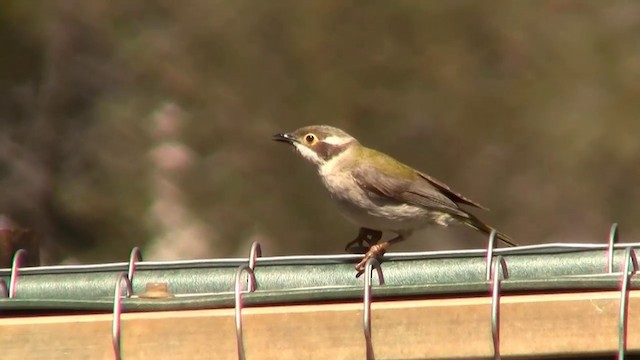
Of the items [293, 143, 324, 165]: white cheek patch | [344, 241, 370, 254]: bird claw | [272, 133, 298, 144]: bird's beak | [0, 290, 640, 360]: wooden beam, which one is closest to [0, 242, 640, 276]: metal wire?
[0, 290, 640, 360]: wooden beam

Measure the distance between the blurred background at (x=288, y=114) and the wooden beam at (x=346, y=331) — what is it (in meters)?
9.59

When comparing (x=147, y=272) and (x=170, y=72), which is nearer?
(x=147, y=272)

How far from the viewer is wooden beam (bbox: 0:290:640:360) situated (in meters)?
2.47

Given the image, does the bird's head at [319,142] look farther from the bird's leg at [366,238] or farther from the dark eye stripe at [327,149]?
the bird's leg at [366,238]

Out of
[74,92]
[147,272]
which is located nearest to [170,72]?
[74,92]

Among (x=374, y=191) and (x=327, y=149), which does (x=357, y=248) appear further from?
(x=327, y=149)

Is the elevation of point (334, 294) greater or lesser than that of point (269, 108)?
lesser

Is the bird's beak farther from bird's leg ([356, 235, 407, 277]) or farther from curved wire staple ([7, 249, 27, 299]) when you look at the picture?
curved wire staple ([7, 249, 27, 299])

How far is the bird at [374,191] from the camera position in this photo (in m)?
6.25

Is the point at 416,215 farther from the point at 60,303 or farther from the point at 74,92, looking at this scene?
the point at 74,92

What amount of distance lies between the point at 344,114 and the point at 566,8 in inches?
137

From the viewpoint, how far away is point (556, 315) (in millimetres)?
2490

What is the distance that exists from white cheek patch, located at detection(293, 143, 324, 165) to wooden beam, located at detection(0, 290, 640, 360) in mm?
3931

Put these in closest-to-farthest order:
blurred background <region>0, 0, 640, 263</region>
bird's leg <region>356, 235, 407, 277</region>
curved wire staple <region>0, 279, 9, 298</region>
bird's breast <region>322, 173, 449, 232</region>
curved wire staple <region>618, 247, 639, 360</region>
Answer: curved wire staple <region>618, 247, 639, 360</region>, curved wire staple <region>0, 279, 9, 298</region>, bird's leg <region>356, 235, 407, 277</region>, bird's breast <region>322, 173, 449, 232</region>, blurred background <region>0, 0, 640, 263</region>
